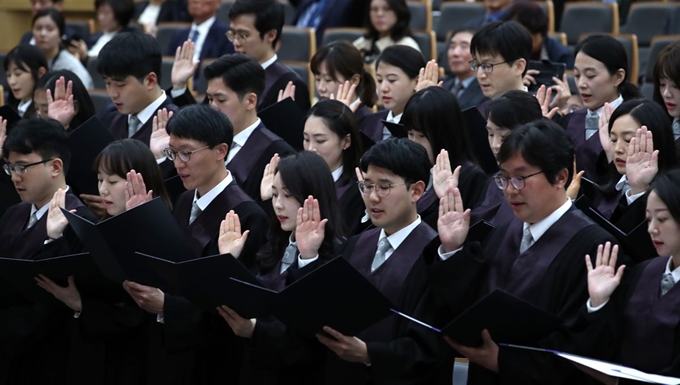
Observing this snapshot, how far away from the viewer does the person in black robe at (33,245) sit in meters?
3.73

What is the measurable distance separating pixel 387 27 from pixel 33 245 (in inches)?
125

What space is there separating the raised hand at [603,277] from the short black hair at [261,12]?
2.91m

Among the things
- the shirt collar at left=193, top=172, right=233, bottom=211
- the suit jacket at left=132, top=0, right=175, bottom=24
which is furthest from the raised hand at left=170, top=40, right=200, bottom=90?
the suit jacket at left=132, top=0, right=175, bottom=24

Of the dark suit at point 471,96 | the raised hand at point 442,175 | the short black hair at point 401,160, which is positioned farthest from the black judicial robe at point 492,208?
the dark suit at point 471,96

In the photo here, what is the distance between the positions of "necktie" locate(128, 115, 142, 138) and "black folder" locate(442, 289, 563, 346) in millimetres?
2441

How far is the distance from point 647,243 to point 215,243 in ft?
4.45

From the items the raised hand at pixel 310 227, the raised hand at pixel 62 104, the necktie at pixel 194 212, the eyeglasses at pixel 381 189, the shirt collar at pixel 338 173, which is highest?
the eyeglasses at pixel 381 189

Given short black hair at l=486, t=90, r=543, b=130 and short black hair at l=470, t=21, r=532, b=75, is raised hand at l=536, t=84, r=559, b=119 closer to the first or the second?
short black hair at l=470, t=21, r=532, b=75

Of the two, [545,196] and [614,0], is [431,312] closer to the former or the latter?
[545,196]

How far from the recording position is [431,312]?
3.03m

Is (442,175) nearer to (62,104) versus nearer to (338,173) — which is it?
(338,173)

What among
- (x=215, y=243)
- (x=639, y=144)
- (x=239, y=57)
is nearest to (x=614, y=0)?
(x=239, y=57)

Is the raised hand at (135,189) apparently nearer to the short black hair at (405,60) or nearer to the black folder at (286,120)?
the black folder at (286,120)

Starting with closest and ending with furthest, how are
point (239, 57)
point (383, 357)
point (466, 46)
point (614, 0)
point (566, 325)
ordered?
1. point (566, 325)
2. point (383, 357)
3. point (239, 57)
4. point (466, 46)
5. point (614, 0)
